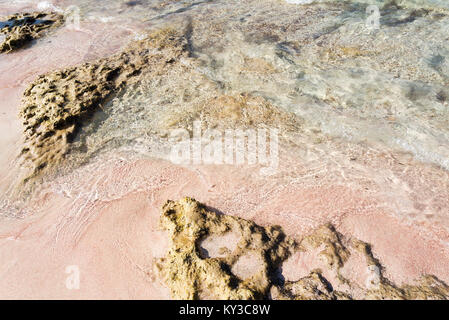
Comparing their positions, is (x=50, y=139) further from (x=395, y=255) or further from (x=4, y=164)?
(x=395, y=255)

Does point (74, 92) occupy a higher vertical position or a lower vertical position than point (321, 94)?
higher

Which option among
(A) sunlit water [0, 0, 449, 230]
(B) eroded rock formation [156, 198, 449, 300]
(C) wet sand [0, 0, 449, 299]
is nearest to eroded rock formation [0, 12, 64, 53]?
(A) sunlit water [0, 0, 449, 230]

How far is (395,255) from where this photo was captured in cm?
262

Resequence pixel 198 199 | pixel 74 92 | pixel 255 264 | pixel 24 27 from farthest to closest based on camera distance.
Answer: pixel 24 27 < pixel 74 92 < pixel 198 199 < pixel 255 264

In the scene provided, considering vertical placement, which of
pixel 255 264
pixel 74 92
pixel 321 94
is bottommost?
pixel 255 264

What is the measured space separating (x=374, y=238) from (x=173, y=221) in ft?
5.99

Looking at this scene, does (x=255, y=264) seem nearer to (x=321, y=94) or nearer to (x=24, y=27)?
(x=321, y=94)

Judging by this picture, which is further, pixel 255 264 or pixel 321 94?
pixel 321 94

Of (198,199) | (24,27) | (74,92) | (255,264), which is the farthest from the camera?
(24,27)

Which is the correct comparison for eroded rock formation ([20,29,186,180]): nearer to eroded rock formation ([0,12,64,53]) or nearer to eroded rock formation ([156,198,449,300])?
eroded rock formation ([156,198,449,300])

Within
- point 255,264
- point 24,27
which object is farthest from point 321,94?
Answer: point 24,27

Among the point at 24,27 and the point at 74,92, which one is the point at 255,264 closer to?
the point at 74,92

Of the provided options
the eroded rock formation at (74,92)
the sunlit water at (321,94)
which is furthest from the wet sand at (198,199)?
the eroded rock formation at (74,92)

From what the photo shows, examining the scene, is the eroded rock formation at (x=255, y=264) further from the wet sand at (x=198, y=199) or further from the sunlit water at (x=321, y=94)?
the sunlit water at (x=321, y=94)
